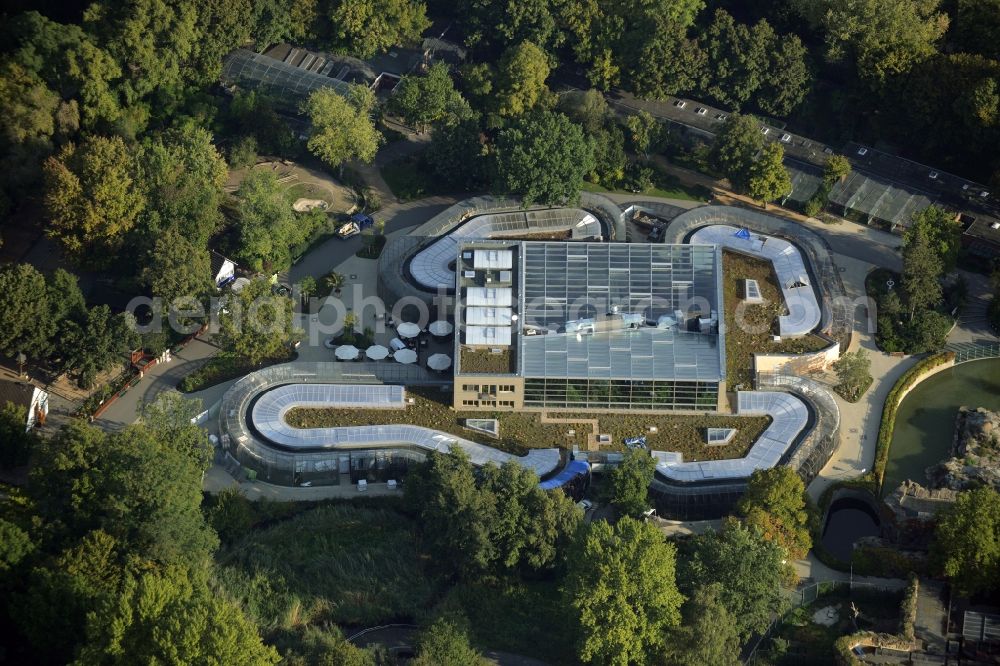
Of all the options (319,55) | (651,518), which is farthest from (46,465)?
(319,55)

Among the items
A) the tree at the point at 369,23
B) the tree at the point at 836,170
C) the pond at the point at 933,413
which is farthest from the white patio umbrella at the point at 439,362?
the tree at the point at 369,23

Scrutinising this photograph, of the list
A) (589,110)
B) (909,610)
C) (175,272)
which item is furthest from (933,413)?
(175,272)

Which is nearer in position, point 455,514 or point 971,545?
point 971,545

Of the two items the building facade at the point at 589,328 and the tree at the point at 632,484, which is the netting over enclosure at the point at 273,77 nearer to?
the building facade at the point at 589,328

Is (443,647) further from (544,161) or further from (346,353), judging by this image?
(544,161)

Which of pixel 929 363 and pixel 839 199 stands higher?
pixel 839 199

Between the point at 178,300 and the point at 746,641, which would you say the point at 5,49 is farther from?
the point at 746,641

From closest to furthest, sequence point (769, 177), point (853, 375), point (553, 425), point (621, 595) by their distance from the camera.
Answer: point (621, 595) < point (553, 425) < point (853, 375) < point (769, 177)
